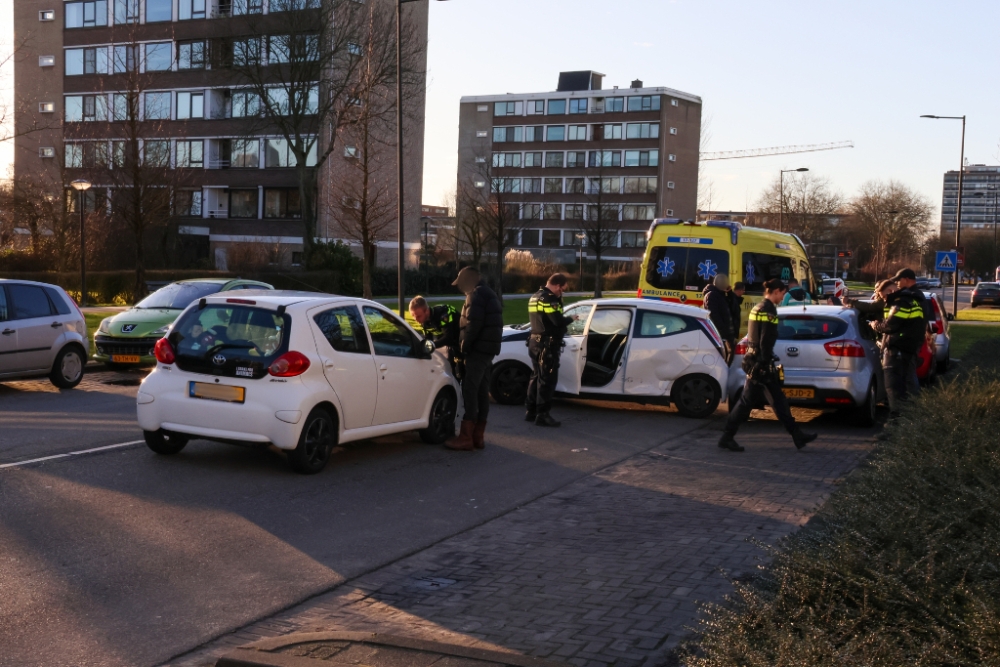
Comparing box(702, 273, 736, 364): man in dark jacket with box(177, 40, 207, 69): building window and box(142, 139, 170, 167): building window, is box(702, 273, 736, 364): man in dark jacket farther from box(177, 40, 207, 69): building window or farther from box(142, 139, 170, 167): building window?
box(177, 40, 207, 69): building window

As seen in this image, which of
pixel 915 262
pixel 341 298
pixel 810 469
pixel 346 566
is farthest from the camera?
pixel 915 262

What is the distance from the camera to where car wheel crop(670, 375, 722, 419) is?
13648mm

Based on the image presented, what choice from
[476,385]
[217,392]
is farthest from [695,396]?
[217,392]

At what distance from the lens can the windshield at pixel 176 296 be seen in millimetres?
17797

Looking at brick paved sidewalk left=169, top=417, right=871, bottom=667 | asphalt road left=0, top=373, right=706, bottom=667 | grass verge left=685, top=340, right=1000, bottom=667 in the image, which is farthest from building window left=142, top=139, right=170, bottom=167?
grass verge left=685, top=340, right=1000, bottom=667

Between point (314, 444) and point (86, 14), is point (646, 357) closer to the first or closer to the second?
point (314, 444)

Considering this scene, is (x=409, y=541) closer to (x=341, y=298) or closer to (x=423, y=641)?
(x=423, y=641)

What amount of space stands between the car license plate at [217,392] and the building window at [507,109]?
103 metres

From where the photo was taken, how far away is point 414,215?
62.1m

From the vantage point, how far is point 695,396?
45.1 ft

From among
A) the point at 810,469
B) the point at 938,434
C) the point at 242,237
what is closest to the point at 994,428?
the point at 938,434

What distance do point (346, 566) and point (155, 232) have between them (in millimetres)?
43772

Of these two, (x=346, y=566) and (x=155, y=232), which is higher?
(x=155, y=232)

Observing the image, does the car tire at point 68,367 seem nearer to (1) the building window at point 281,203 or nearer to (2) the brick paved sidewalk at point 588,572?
(2) the brick paved sidewalk at point 588,572
